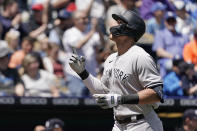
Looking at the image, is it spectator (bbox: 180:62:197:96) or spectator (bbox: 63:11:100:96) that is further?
spectator (bbox: 63:11:100:96)

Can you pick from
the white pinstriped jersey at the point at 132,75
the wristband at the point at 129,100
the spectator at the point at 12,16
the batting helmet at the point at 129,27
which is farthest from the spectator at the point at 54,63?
the wristband at the point at 129,100

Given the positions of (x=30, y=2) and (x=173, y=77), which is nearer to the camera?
(x=173, y=77)

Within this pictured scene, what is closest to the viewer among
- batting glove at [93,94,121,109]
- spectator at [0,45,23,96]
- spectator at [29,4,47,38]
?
batting glove at [93,94,121,109]

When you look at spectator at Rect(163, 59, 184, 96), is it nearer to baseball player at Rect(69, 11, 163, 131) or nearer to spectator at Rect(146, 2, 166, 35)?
spectator at Rect(146, 2, 166, 35)

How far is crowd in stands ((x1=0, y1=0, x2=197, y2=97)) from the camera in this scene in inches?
344

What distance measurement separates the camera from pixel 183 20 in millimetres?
10711

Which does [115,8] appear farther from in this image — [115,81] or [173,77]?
[115,81]

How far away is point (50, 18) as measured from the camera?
415 inches

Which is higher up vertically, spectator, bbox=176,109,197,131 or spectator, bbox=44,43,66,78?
spectator, bbox=44,43,66,78

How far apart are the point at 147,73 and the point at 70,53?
15.3 ft

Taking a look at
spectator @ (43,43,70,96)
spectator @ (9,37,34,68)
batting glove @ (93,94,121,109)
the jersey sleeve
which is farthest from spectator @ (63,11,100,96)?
batting glove @ (93,94,121,109)

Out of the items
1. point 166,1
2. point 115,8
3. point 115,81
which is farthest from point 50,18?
point 115,81

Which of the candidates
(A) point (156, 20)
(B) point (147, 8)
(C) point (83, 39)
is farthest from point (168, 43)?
(C) point (83, 39)

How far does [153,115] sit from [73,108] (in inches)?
144
